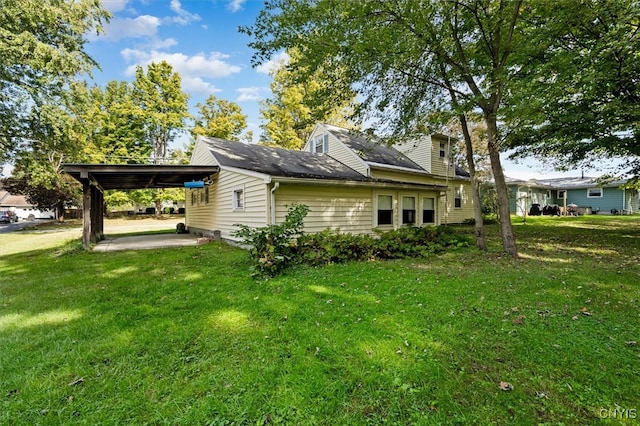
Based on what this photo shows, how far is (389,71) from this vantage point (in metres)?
8.84

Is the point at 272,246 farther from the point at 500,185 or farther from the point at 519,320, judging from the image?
the point at 500,185

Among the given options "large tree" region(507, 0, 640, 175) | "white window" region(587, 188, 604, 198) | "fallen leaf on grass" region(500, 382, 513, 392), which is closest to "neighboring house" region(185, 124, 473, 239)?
"large tree" region(507, 0, 640, 175)

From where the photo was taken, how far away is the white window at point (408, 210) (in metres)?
Result: 12.2

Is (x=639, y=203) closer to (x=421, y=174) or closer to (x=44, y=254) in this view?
(x=421, y=174)

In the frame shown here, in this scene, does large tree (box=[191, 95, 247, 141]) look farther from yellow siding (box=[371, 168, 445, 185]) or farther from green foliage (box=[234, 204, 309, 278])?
green foliage (box=[234, 204, 309, 278])

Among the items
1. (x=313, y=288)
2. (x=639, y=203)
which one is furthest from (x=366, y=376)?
(x=639, y=203)

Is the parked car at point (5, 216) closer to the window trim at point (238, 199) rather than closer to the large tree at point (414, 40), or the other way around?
the window trim at point (238, 199)

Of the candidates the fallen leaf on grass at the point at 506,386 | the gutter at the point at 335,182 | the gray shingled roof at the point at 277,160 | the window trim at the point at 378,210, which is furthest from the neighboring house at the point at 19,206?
the fallen leaf on grass at the point at 506,386

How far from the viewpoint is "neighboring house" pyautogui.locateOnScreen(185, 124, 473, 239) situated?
9.15 m

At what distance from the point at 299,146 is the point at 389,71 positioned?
18.4 metres

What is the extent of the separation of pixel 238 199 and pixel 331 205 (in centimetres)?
330

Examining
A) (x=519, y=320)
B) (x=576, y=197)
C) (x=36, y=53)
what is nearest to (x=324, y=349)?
(x=519, y=320)

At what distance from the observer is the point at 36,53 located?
51.3ft

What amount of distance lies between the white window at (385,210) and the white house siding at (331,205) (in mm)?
515
